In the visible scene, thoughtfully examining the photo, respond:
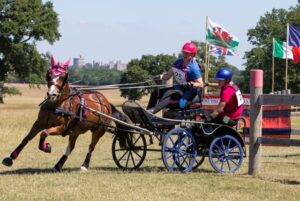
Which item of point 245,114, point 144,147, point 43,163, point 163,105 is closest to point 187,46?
point 163,105

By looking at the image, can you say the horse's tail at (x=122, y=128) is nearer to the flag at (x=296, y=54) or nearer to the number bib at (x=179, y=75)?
the number bib at (x=179, y=75)

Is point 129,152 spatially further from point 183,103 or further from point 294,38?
point 294,38

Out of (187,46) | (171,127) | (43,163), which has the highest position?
(187,46)

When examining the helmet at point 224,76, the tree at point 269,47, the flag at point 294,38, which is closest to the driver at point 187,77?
the helmet at point 224,76

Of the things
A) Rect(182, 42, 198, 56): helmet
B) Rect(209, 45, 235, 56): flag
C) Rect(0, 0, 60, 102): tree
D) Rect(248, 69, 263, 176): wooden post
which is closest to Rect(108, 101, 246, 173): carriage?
Rect(248, 69, 263, 176): wooden post

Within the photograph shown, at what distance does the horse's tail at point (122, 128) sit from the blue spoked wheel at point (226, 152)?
1.76 m

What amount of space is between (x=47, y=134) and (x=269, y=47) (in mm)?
77485

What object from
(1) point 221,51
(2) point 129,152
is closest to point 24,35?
(1) point 221,51

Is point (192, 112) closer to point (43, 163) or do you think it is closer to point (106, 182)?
point (106, 182)

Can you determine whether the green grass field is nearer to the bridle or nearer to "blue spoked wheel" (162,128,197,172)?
"blue spoked wheel" (162,128,197,172)

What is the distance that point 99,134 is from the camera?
12.5 meters

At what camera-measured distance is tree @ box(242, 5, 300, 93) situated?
8019 centimetres

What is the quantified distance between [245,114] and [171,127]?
9.40 m

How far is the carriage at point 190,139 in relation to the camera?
11555mm
